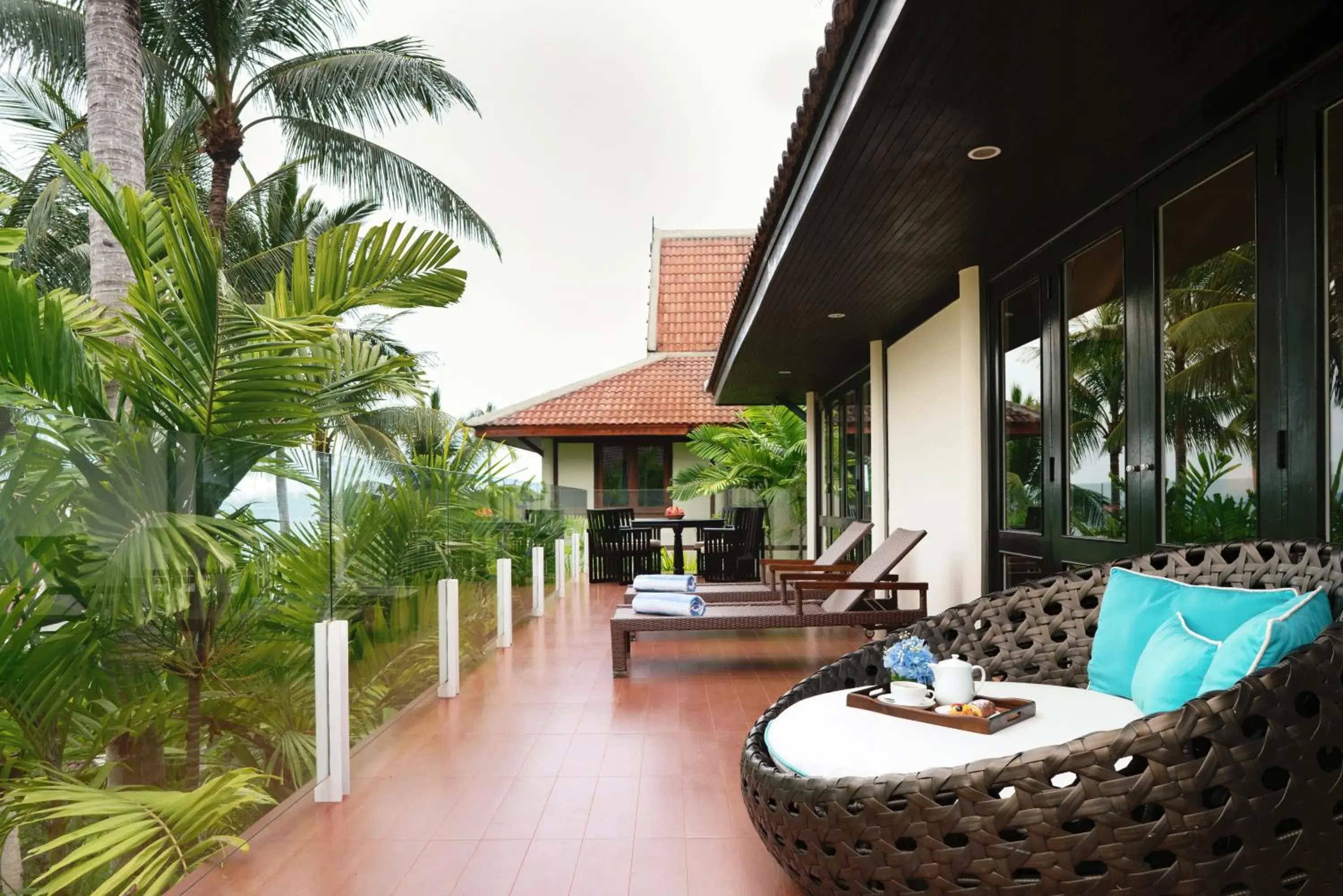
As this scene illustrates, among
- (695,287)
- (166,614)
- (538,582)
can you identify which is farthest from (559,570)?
(695,287)

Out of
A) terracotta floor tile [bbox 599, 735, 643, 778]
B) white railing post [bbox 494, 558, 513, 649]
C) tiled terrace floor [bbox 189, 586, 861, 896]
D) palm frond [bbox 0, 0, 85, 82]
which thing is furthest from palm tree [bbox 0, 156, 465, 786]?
palm frond [bbox 0, 0, 85, 82]

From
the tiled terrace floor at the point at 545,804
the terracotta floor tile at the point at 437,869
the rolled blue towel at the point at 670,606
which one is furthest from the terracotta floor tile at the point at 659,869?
the rolled blue towel at the point at 670,606

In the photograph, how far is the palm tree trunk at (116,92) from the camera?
17.4 ft

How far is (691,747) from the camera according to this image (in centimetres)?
448

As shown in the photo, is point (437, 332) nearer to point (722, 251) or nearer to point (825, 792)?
point (722, 251)

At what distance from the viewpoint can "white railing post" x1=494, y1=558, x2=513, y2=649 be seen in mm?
7723

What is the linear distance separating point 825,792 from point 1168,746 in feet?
2.84

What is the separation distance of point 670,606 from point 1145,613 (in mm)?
3969

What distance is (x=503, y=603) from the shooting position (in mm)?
7887

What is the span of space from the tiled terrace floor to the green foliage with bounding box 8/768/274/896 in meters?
0.22

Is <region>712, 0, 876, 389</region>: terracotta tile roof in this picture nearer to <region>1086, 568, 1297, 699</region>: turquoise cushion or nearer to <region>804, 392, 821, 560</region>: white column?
<region>1086, 568, 1297, 699</region>: turquoise cushion

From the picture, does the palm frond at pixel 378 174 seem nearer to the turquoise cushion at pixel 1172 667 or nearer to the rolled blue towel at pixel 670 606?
the rolled blue towel at pixel 670 606

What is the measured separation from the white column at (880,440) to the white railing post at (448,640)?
4389 millimetres

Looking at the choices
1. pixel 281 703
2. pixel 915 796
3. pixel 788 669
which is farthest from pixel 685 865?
pixel 788 669
